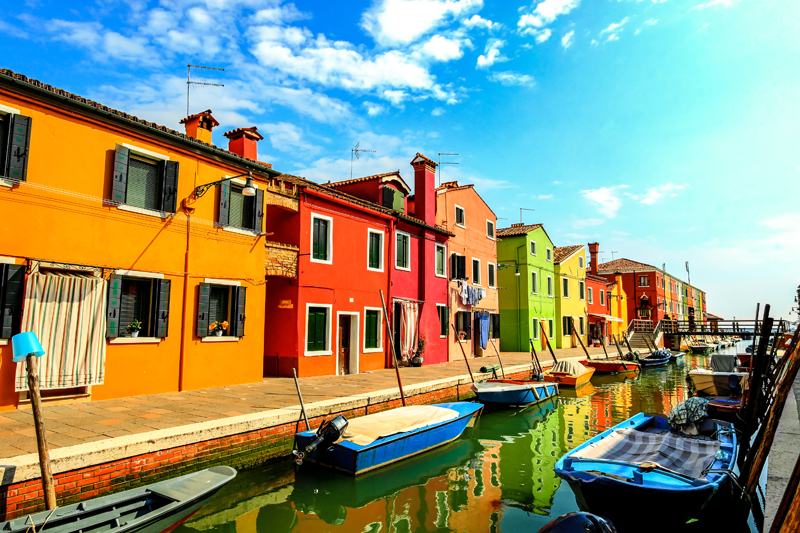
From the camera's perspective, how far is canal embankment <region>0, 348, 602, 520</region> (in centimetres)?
633

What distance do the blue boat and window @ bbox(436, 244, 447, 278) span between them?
12.4m

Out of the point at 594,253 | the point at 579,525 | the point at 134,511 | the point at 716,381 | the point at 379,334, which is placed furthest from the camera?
the point at 594,253

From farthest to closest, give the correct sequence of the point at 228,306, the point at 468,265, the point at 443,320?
the point at 468,265
the point at 443,320
the point at 228,306

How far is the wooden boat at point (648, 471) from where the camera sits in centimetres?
619

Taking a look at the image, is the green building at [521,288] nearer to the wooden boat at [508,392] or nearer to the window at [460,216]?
the window at [460,216]

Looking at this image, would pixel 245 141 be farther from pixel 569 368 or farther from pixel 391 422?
pixel 569 368

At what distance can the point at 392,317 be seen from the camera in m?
19.2

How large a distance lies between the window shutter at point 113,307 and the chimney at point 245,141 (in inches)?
232

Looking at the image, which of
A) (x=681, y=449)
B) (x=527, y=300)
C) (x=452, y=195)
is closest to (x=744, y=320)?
(x=527, y=300)

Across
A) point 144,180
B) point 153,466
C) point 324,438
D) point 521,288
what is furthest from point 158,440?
point 521,288

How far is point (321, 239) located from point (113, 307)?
695cm

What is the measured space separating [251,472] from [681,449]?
7.81 metres

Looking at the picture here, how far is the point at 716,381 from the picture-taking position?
17.9 metres

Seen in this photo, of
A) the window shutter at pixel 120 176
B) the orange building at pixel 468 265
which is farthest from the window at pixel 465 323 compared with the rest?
the window shutter at pixel 120 176
